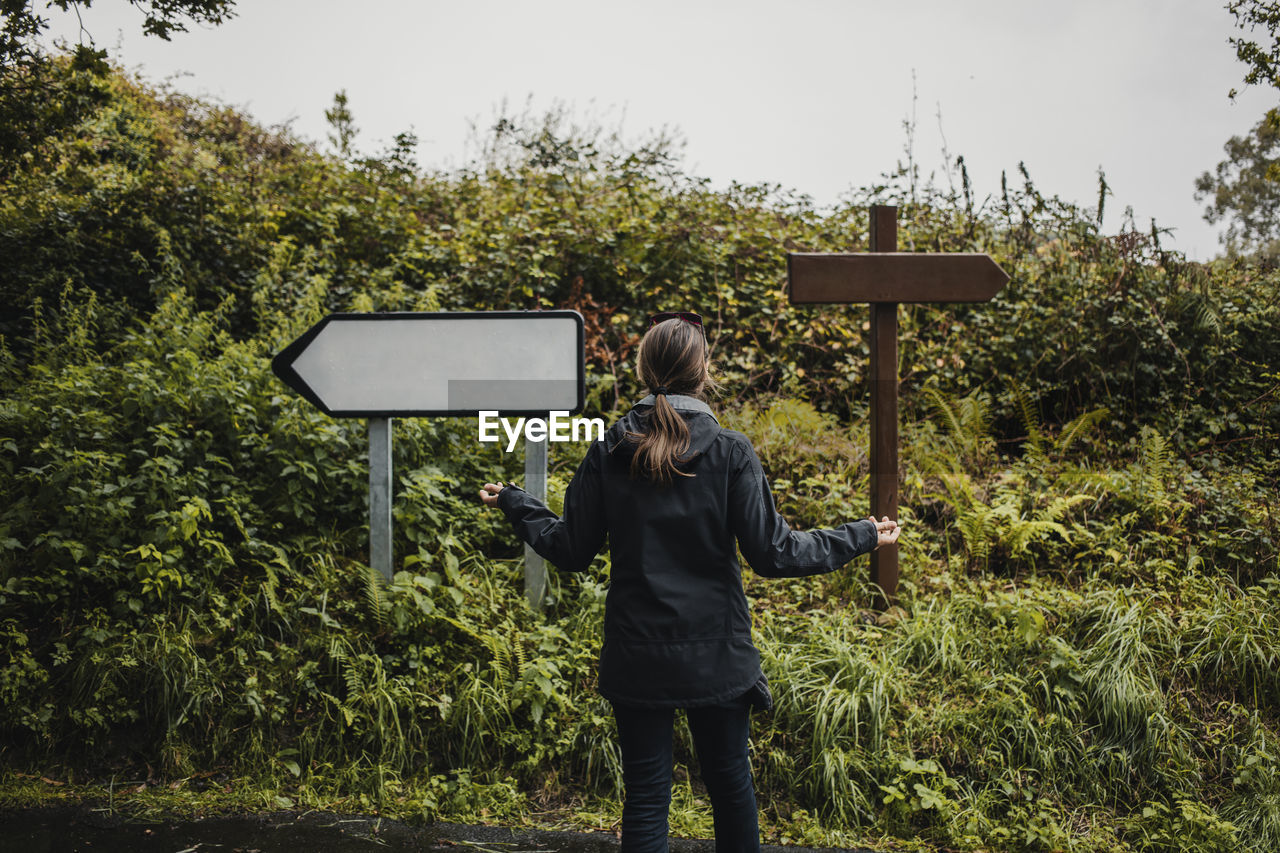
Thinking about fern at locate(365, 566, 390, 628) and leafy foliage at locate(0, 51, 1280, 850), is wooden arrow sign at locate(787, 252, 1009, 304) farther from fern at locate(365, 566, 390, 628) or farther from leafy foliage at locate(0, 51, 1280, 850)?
fern at locate(365, 566, 390, 628)

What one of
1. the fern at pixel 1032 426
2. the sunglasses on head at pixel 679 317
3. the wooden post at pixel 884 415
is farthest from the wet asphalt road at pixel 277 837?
the fern at pixel 1032 426

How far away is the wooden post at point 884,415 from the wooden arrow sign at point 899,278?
0.11 meters

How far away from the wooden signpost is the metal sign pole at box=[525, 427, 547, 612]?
163 centimetres

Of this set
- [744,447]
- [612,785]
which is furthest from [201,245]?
[744,447]

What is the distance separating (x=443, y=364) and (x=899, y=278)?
98.6 inches

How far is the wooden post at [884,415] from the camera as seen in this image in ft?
14.0

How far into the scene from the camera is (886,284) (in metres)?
4.26

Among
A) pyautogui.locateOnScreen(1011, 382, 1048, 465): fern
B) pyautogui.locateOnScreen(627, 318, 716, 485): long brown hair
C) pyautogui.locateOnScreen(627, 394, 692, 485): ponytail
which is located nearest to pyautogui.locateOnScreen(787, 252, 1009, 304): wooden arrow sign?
pyautogui.locateOnScreen(1011, 382, 1048, 465): fern

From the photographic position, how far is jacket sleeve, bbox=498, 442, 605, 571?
2200 millimetres

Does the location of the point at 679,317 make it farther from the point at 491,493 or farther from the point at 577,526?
the point at 491,493

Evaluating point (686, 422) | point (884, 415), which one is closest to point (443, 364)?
point (686, 422)

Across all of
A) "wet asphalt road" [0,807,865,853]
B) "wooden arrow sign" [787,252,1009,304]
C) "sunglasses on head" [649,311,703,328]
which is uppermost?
"wooden arrow sign" [787,252,1009,304]

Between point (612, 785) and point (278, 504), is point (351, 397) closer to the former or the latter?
point (278, 504)

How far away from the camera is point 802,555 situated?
2189 mm
